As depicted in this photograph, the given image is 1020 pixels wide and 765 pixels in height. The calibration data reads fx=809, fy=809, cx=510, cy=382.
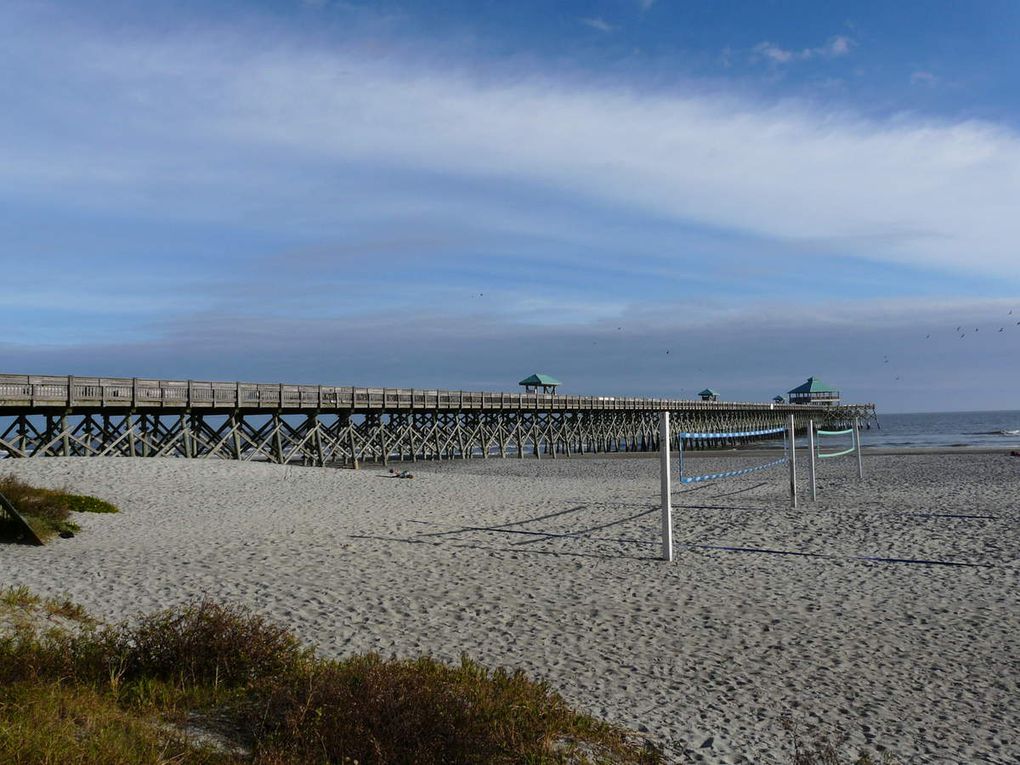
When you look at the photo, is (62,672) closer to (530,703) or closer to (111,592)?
(530,703)

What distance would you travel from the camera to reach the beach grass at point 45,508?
10898 mm

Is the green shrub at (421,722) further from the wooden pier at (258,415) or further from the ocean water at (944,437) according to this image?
the ocean water at (944,437)

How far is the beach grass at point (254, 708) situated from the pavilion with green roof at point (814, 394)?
94877 mm

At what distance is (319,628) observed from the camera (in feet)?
22.6

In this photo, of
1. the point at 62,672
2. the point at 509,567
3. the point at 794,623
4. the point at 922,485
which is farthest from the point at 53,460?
the point at 922,485

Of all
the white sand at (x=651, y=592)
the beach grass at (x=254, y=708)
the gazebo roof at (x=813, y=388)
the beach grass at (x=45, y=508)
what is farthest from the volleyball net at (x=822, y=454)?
the gazebo roof at (x=813, y=388)

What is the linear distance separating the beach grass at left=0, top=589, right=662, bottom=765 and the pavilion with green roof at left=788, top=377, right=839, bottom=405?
94.9 m

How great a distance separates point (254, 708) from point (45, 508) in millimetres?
9513

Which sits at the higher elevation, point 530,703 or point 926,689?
point 530,703

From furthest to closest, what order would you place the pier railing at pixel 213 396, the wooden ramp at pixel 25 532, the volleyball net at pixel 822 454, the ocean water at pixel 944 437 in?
the ocean water at pixel 944 437 < the pier railing at pixel 213 396 < the volleyball net at pixel 822 454 < the wooden ramp at pixel 25 532

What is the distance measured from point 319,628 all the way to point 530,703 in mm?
3176

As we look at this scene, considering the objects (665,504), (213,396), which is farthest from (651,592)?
(213,396)

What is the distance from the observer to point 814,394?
3772 inches

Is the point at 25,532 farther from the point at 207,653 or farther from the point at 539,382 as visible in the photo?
the point at 539,382
